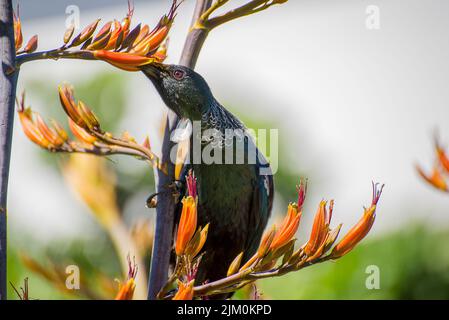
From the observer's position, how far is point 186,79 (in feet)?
4.02

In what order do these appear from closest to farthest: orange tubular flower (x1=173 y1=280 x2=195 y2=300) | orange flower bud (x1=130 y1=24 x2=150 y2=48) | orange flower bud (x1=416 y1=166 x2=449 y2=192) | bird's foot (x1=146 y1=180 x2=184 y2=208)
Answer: orange tubular flower (x1=173 y1=280 x2=195 y2=300), orange flower bud (x1=130 y1=24 x2=150 y2=48), bird's foot (x1=146 y1=180 x2=184 y2=208), orange flower bud (x1=416 y1=166 x2=449 y2=192)

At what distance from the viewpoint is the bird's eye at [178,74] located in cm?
118

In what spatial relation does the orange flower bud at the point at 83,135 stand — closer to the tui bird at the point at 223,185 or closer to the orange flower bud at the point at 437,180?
the tui bird at the point at 223,185

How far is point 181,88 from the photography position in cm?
125

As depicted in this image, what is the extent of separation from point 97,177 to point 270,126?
176cm

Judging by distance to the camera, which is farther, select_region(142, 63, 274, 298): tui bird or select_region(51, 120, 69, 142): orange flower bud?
select_region(142, 63, 274, 298): tui bird

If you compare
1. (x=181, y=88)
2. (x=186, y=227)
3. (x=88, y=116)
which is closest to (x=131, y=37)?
(x=88, y=116)

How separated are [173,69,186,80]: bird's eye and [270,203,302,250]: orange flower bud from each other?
0.42 metres

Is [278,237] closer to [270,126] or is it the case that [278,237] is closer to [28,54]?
[28,54]

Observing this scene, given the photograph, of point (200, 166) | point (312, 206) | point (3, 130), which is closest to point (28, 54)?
point (3, 130)

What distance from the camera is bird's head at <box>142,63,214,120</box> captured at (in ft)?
3.91

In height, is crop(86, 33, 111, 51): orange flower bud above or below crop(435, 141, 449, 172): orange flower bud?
above

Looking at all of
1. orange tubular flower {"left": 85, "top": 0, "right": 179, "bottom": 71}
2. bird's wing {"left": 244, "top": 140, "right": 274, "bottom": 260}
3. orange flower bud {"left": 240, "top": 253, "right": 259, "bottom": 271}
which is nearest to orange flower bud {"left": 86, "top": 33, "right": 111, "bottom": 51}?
orange tubular flower {"left": 85, "top": 0, "right": 179, "bottom": 71}

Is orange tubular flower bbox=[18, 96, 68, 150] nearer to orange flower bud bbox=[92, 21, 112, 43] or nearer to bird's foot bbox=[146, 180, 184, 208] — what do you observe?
bird's foot bbox=[146, 180, 184, 208]
